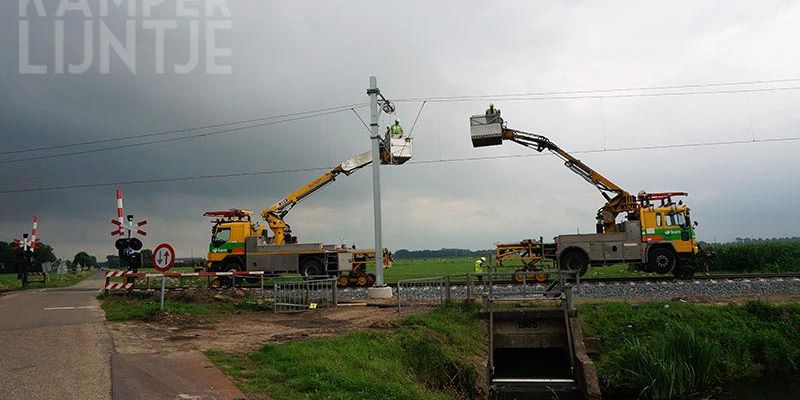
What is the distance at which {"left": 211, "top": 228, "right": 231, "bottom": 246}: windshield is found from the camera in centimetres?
2338

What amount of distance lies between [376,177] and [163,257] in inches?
288

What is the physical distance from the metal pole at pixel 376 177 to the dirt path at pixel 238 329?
316 cm

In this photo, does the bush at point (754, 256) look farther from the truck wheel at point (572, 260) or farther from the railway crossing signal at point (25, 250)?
the railway crossing signal at point (25, 250)

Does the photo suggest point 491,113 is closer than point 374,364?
No

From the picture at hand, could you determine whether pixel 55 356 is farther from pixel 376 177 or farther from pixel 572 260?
pixel 572 260

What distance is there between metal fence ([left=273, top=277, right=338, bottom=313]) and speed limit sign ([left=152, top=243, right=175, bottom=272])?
2.86 m

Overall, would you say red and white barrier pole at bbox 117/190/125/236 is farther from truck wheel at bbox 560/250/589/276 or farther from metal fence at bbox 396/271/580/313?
truck wheel at bbox 560/250/589/276

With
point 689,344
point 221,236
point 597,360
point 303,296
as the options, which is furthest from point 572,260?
point 221,236

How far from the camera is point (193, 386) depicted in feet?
20.7

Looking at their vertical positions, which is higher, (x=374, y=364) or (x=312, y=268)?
(x=312, y=268)

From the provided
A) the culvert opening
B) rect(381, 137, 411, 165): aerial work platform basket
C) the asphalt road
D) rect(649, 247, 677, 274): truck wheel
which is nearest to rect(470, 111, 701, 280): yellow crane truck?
rect(649, 247, 677, 274): truck wheel

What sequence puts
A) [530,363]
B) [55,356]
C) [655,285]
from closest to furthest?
[55,356] < [530,363] < [655,285]

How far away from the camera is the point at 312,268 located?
894 inches

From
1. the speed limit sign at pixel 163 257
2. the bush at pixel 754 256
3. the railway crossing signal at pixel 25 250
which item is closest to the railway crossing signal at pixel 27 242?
the railway crossing signal at pixel 25 250
